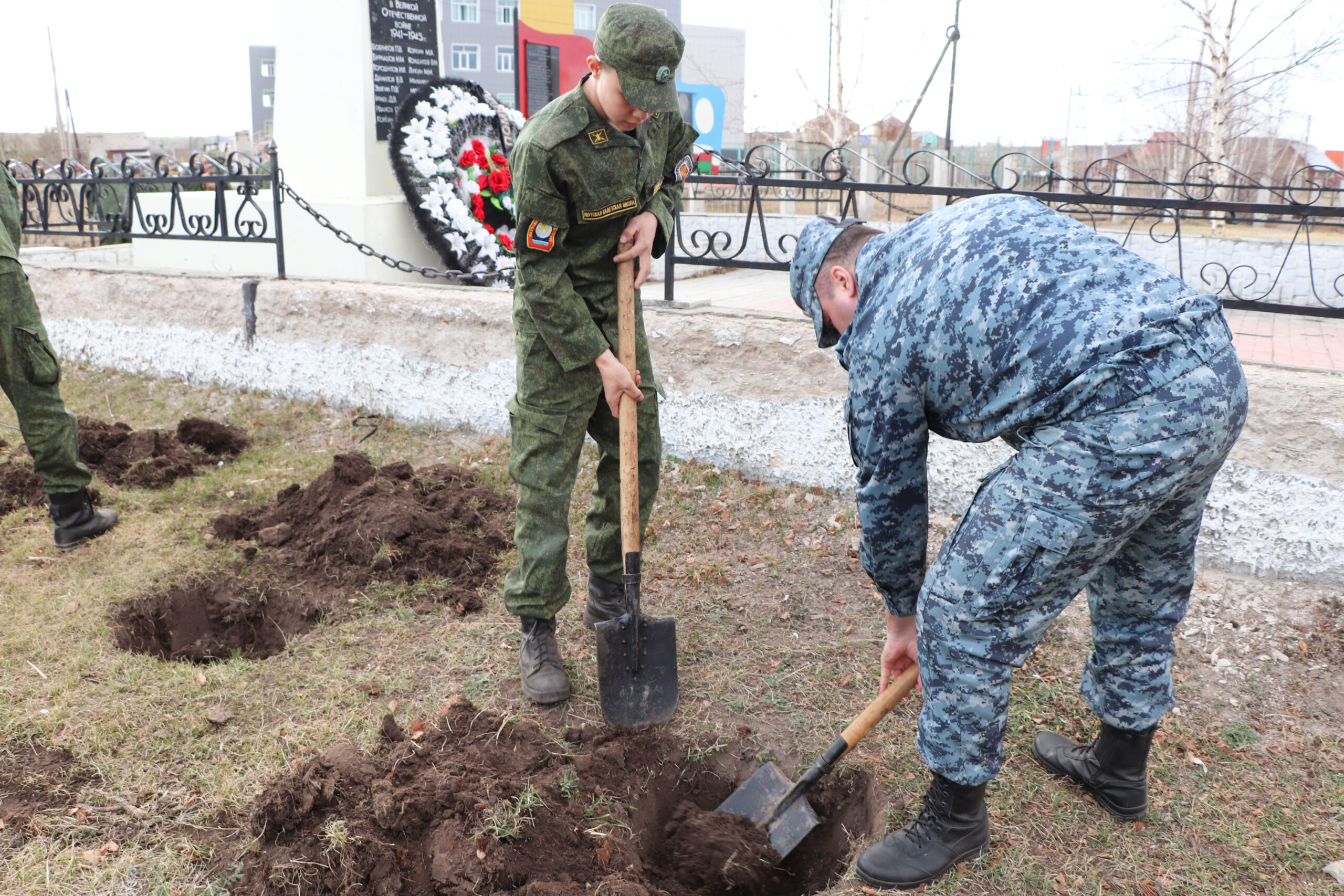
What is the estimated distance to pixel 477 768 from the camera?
2.29 m

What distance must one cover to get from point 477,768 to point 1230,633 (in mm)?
2478

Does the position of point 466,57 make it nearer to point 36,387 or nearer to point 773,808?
point 36,387

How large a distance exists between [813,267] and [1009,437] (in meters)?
0.57

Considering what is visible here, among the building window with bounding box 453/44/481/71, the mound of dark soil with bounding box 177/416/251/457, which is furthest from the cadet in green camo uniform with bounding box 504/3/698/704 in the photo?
the building window with bounding box 453/44/481/71

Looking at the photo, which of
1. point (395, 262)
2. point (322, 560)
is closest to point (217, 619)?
point (322, 560)

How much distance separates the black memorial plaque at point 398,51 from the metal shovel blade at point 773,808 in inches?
213

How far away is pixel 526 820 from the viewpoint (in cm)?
214

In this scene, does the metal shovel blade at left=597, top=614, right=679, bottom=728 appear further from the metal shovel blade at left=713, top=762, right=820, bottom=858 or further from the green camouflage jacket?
the green camouflage jacket

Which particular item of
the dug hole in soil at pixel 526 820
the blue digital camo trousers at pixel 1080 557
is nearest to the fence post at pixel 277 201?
the dug hole in soil at pixel 526 820

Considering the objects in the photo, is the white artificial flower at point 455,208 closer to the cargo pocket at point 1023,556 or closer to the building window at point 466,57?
the cargo pocket at point 1023,556

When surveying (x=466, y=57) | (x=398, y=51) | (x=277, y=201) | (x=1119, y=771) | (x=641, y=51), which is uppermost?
(x=466, y=57)

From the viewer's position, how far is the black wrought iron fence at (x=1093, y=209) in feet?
12.2

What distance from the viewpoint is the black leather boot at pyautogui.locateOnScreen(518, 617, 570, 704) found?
8.82 feet

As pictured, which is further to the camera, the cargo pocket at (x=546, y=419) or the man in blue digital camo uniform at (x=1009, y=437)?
the cargo pocket at (x=546, y=419)
